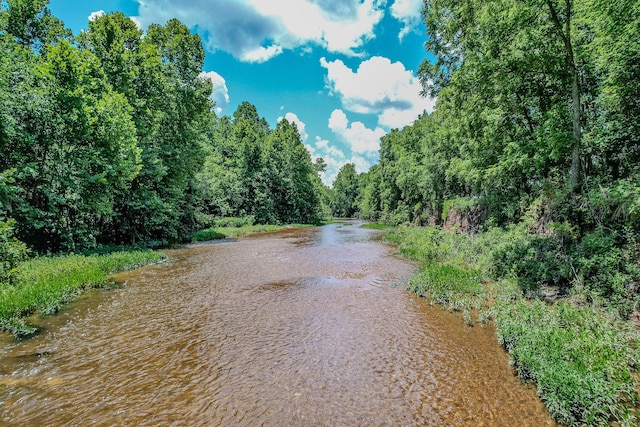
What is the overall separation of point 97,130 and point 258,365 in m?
16.7

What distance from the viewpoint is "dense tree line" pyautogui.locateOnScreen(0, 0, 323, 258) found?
14438 mm

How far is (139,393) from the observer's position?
5.55 metres

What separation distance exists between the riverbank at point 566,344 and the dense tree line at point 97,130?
513 inches

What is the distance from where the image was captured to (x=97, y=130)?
55.1ft

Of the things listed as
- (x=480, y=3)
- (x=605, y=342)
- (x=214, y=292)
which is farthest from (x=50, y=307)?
(x=480, y=3)

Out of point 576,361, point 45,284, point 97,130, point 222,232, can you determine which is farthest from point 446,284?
point 222,232

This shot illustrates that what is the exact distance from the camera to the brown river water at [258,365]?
507cm

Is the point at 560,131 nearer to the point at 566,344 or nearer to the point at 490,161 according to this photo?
the point at 490,161

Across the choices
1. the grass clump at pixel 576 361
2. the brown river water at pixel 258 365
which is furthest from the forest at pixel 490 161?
the brown river water at pixel 258 365

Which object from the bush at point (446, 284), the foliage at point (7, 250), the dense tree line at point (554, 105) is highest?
the dense tree line at point (554, 105)

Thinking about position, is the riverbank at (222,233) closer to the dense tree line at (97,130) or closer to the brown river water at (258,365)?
the dense tree line at (97,130)

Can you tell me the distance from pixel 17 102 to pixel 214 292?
12.6m

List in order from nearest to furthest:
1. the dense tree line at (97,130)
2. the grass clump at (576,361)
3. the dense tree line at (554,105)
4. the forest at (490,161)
Answer: the grass clump at (576,361), the forest at (490,161), the dense tree line at (554,105), the dense tree line at (97,130)

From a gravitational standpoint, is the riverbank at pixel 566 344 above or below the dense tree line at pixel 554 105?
below
